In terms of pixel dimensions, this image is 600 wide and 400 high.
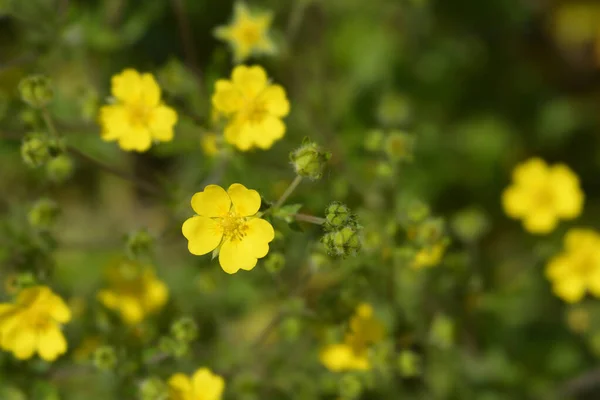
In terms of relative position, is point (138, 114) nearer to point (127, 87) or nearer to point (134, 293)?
point (127, 87)

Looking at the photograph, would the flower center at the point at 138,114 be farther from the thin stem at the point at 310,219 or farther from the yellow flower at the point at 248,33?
the thin stem at the point at 310,219

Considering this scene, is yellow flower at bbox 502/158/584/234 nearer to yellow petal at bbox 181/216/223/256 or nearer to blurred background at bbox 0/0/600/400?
blurred background at bbox 0/0/600/400

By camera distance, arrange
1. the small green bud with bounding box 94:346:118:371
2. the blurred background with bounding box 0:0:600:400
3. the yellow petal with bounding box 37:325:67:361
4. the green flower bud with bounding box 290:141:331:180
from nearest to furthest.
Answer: the green flower bud with bounding box 290:141:331:180 < the small green bud with bounding box 94:346:118:371 < the yellow petal with bounding box 37:325:67:361 < the blurred background with bounding box 0:0:600:400

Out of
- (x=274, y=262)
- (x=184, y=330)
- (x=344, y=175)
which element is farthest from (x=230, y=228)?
(x=344, y=175)

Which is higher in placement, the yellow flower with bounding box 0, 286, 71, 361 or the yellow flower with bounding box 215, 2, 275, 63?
the yellow flower with bounding box 215, 2, 275, 63

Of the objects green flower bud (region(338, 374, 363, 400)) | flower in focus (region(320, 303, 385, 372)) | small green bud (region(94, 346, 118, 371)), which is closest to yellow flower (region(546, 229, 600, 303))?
flower in focus (region(320, 303, 385, 372))

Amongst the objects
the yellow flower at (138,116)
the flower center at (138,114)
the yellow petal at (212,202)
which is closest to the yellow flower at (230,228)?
the yellow petal at (212,202)

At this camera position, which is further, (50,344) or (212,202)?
(50,344)
